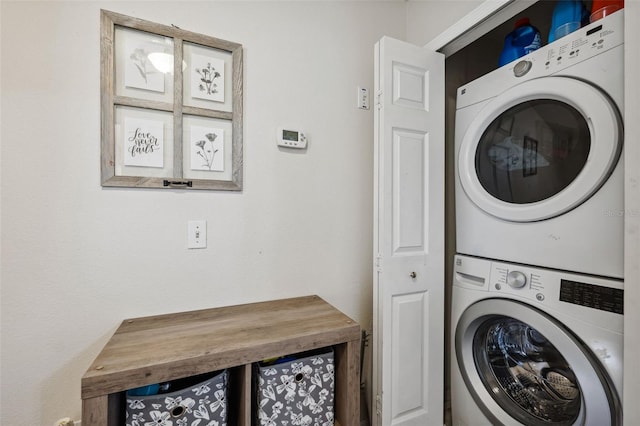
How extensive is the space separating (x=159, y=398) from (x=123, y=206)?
69 centimetres

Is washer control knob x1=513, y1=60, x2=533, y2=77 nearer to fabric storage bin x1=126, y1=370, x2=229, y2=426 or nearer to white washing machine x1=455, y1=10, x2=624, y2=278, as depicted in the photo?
white washing machine x1=455, y1=10, x2=624, y2=278

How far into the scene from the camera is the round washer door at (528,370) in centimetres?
86

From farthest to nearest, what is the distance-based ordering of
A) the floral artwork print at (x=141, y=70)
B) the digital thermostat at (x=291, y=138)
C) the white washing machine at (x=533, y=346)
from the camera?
the digital thermostat at (x=291, y=138), the floral artwork print at (x=141, y=70), the white washing machine at (x=533, y=346)

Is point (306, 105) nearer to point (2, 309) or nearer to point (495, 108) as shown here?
point (495, 108)

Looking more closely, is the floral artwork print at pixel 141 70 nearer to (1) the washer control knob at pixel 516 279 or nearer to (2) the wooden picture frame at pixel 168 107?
(2) the wooden picture frame at pixel 168 107

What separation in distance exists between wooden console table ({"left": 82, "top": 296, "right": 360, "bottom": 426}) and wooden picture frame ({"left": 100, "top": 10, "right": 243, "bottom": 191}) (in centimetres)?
54

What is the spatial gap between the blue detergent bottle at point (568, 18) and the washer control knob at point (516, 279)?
3.01 feet

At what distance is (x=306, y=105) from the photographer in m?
1.36

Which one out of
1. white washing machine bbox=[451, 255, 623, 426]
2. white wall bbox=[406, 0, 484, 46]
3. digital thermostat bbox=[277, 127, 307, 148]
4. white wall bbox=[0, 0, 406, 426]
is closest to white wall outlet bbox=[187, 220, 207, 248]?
white wall bbox=[0, 0, 406, 426]

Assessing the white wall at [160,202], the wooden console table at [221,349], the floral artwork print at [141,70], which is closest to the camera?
the wooden console table at [221,349]

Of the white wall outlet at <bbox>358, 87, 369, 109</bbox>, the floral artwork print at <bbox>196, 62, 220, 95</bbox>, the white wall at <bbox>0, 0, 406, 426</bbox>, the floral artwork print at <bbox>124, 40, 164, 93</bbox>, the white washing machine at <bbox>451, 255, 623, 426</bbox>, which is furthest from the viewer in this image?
the white wall outlet at <bbox>358, 87, 369, 109</bbox>

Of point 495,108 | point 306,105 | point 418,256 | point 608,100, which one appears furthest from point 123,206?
point 608,100

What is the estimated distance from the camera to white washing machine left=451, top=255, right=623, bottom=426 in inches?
33.3

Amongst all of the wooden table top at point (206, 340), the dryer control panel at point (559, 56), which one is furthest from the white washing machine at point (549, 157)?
the wooden table top at point (206, 340)
